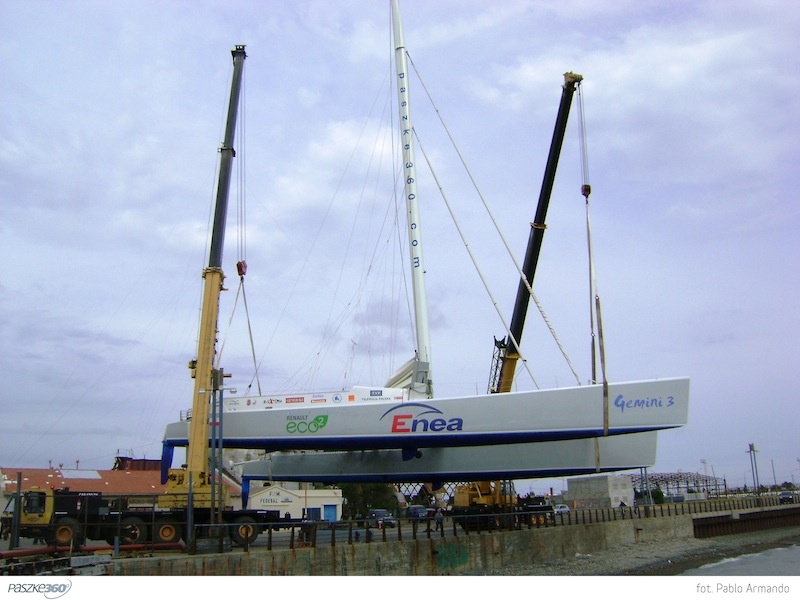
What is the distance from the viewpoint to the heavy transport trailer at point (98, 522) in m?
14.0

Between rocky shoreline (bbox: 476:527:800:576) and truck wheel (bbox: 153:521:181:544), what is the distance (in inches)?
287

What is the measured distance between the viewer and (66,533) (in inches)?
554

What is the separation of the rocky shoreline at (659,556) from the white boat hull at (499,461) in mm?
2513

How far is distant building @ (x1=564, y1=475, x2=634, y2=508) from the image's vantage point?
47.5m

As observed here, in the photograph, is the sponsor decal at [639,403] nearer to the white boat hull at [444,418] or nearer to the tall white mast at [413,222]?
the white boat hull at [444,418]

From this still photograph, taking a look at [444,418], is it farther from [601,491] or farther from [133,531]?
[601,491]

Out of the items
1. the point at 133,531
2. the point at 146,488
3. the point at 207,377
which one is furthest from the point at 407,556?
the point at 146,488

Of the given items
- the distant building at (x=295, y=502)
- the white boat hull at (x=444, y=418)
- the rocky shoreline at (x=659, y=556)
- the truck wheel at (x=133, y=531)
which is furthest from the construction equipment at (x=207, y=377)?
the distant building at (x=295, y=502)

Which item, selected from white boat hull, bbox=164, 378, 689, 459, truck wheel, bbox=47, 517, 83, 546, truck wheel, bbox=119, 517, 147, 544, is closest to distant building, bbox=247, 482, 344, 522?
white boat hull, bbox=164, 378, 689, 459

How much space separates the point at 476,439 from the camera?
17078 millimetres

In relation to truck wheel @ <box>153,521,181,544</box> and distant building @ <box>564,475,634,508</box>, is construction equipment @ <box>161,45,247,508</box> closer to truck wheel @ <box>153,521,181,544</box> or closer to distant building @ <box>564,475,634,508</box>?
truck wheel @ <box>153,521,181,544</box>

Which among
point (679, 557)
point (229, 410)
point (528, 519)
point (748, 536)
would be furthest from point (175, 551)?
point (748, 536)

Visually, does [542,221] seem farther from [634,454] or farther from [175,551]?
[175,551]

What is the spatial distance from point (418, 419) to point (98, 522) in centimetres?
712
